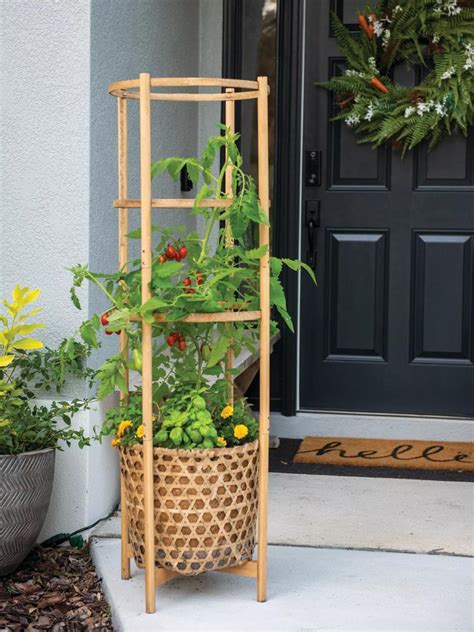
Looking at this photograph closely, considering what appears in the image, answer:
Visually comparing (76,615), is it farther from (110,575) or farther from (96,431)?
(96,431)

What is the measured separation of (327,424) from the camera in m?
4.45

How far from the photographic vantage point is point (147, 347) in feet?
7.81

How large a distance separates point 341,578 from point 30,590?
815 millimetres

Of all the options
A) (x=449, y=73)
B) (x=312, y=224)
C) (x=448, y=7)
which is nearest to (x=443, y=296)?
(x=312, y=224)

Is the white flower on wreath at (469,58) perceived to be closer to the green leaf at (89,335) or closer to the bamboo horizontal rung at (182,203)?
the bamboo horizontal rung at (182,203)

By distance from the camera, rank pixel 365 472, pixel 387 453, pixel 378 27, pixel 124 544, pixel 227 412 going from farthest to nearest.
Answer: pixel 378 27
pixel 387 453
pixel 365 472
pixel 124 544
pixel 227 412

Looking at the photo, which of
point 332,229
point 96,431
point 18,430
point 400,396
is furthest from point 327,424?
point 18,430

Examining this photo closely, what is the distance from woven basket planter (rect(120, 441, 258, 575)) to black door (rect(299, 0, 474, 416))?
2.04 m

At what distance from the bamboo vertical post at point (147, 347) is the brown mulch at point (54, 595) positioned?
23cm

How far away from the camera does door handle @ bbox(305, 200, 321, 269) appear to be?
4.44 metres

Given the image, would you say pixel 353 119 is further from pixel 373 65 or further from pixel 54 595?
pixel 54 595

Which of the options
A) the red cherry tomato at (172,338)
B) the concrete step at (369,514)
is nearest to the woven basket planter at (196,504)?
the red cherry tomato at (172,338)

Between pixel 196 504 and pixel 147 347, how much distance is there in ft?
1.27

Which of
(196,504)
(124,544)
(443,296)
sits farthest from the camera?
(443,296)
